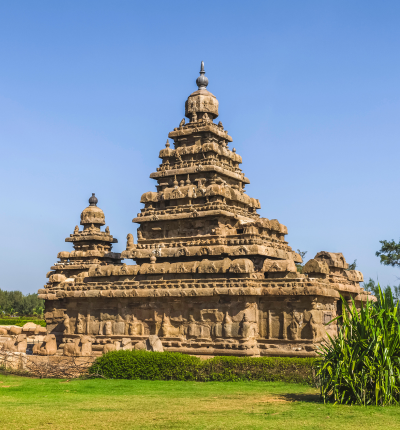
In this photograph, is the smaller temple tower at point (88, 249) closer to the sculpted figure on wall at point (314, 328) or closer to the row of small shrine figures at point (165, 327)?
the row of small shrine figures at point (165, 327)

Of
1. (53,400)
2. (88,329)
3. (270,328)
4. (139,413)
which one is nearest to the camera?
(139,413)

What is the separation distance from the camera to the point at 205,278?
2569 centimetres

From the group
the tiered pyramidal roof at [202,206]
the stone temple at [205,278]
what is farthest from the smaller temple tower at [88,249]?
the tiered pyramidal roof at [202,206]

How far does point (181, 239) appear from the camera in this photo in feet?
94.9

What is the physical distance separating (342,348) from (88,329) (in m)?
16.6

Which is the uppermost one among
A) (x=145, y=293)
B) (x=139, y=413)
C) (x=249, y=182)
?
(x=249, y=182)

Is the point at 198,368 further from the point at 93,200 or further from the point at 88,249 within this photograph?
the point at 93,200

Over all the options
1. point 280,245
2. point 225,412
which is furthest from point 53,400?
point 280,245

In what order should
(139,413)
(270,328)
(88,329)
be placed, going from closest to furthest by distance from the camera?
(139,413) < (270,328) < (88,329)

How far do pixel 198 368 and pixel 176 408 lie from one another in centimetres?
641

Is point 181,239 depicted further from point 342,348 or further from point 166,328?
→ point 342,348

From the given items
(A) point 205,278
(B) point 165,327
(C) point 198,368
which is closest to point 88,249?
(B) point 165,327

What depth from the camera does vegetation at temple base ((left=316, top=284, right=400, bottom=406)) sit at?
13.9 meters

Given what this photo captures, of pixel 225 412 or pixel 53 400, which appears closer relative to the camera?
pixel 225 412
